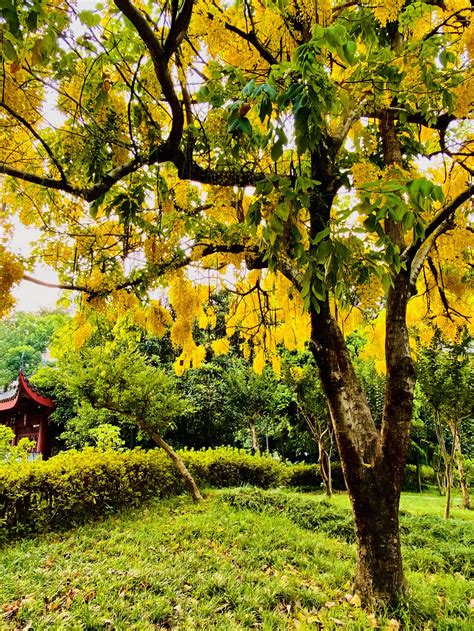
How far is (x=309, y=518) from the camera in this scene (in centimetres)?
582

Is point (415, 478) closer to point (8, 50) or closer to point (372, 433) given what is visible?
point (372, 433)

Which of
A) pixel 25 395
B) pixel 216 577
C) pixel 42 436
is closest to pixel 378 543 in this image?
pixel 216 577

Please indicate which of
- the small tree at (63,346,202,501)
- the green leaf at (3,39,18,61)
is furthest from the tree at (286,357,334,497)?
the green leaf at (3,39,18,61)

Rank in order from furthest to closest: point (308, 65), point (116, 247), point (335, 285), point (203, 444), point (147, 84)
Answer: point (203, 444)
point (116, 247)
point (147, 84)
point (335, 285)
point (308, 65)

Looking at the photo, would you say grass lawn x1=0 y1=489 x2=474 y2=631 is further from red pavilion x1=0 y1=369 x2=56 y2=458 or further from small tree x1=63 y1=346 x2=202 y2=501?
red pavilion x1=0 y1=369 x2=56 y2=458

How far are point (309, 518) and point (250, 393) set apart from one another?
706 centimetres

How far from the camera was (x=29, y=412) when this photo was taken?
14000mm

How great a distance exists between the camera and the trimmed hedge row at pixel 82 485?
5.41 meters

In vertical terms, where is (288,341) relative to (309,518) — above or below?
above

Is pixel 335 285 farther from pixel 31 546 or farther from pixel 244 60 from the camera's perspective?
pixel 31 546

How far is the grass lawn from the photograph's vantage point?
278 centimetres

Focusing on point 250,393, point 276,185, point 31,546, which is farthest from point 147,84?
point 250,393

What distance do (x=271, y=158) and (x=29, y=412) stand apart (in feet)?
49.3

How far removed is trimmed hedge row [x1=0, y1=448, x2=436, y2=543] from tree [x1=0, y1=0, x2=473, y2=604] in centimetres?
258
